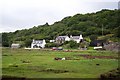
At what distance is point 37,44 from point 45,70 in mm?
38719

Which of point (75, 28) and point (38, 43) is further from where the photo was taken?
Result: point (75, 28)

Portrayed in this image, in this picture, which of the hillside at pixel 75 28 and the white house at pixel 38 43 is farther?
the hillside at pixel 75 28

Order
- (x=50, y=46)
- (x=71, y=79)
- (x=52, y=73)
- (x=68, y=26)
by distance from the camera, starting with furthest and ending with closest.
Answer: (x=68, y=26) < (x=50, y=46) < (x=52, y=73) < (x=71, y=79)

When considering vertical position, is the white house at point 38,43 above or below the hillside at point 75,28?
below

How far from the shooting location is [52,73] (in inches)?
696

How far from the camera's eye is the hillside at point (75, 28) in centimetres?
5938

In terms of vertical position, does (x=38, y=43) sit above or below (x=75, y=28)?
below

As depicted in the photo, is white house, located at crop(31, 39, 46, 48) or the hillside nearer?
white house, located at crop(31, 39, 46, 48)

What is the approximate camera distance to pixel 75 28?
2768 inches

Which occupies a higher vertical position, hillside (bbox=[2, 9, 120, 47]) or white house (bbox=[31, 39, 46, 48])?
hillside (bbox=[2, 9, 120, 47])

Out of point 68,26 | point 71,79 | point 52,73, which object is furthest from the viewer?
point 68,26

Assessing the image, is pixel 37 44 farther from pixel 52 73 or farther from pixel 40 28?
pixel 52 73

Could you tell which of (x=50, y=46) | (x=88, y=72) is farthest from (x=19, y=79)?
(x=50, y=46)

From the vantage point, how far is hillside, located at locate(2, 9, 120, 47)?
59375 mm
